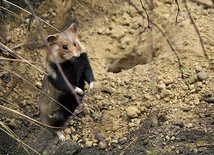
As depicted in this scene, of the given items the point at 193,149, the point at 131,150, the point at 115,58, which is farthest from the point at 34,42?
the point at 193,149

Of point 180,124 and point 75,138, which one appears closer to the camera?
point 180,124

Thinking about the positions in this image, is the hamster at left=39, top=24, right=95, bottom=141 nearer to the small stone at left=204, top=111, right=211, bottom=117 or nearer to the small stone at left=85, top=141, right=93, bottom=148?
the small stone at left=85, top=141, right=93, bottom=148

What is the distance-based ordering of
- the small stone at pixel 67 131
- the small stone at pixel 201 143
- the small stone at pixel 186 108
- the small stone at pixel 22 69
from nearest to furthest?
the small stone at pixel 201 143
the small stone at pixel 186 108
the small stone at pixel 67 131
the small stone at pixel 22 69

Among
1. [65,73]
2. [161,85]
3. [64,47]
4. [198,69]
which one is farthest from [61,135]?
[198,69]

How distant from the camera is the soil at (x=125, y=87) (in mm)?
4473

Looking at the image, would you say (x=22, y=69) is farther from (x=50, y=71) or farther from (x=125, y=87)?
(x=125, y=87)

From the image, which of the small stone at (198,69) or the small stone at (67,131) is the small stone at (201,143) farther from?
the small stone at (67,131)

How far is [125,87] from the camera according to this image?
16.5 ft

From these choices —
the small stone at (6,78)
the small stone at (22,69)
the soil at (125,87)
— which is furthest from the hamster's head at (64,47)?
the small stone at (6,78)

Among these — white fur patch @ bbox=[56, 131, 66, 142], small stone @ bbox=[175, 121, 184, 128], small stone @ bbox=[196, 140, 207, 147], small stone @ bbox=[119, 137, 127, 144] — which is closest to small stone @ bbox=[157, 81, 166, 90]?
small stone @ bbox=[175, 121, 184, 128]

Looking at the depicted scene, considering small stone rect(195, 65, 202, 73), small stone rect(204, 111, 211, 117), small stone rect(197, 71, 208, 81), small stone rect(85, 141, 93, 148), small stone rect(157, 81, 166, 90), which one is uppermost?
small stone rect(195, 65, 202, 73)

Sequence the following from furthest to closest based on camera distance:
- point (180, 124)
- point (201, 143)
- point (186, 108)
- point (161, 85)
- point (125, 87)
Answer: point (125, 87)
point (161, 85)
point (186, 108)
point (180, 124)
point (201, 143)

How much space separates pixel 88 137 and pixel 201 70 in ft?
4.07

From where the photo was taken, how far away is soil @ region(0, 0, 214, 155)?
4473mm
